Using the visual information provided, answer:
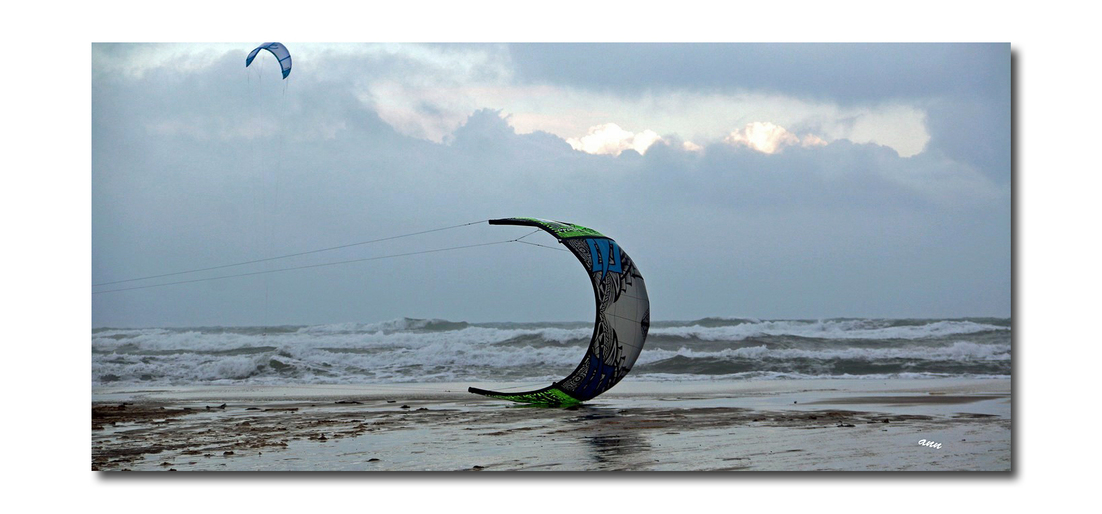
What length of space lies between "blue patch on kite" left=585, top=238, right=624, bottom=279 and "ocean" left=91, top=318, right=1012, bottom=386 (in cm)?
276

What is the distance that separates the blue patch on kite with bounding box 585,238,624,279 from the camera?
774 cm

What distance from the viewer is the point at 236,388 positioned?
33.1 ft

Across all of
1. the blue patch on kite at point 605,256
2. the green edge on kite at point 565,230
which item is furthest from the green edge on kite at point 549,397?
the green edge on kite at point 565,230

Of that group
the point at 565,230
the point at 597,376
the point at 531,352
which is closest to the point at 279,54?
the point at 565,230

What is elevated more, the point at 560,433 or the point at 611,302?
the point at 611,302

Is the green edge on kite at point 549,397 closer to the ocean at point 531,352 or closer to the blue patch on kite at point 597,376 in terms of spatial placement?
the blue patch on kite at point 597,376

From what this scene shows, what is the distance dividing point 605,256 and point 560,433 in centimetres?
153

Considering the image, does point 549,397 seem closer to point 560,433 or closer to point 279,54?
point 560,433

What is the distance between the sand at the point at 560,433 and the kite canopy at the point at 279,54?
8.74 feet

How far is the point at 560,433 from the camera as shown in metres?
7.13

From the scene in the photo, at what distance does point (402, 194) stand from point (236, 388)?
3250 mm

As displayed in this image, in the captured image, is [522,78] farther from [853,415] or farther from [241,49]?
[853,415]

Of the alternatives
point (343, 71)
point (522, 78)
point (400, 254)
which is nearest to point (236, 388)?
point (400, 254)

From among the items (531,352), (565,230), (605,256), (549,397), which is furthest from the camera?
(531,352)
